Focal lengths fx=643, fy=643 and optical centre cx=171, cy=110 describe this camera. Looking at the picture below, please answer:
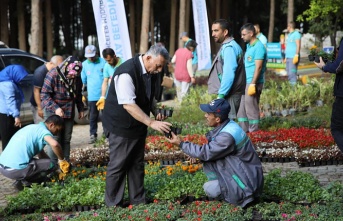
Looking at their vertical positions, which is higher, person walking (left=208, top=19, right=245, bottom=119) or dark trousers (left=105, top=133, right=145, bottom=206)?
person walking (left=208, top=19, right=245, bottom=119)

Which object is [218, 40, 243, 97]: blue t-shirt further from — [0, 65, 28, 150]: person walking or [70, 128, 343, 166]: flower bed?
[0, 65, 28, 150]: person walking

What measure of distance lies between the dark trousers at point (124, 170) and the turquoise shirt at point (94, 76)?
17.9 feet

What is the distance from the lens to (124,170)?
730cm

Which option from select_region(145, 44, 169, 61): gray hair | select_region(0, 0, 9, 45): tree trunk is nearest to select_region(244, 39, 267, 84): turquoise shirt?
select_region(145, 44, 169, 61): gray hair

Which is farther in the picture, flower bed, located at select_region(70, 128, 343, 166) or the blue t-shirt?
flower bed, located at select_region(70, 128, 343, 166)

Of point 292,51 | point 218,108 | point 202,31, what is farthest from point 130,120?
point 202,31

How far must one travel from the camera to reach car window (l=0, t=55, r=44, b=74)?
48.7 ft

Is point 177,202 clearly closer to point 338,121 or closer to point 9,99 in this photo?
point 338,121

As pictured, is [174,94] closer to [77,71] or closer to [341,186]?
[77,71]

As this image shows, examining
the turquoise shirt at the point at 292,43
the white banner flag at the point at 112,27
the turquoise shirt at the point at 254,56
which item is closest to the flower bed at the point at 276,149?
Result: the turquoise shirt at the point at 254,56

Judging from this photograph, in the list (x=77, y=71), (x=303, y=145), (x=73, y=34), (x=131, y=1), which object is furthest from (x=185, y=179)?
(x=73, y=34)

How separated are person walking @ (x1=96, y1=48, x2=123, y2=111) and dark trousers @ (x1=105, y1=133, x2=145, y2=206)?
4435mm

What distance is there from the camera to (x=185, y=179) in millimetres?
8125

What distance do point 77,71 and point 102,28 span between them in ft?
18.1
